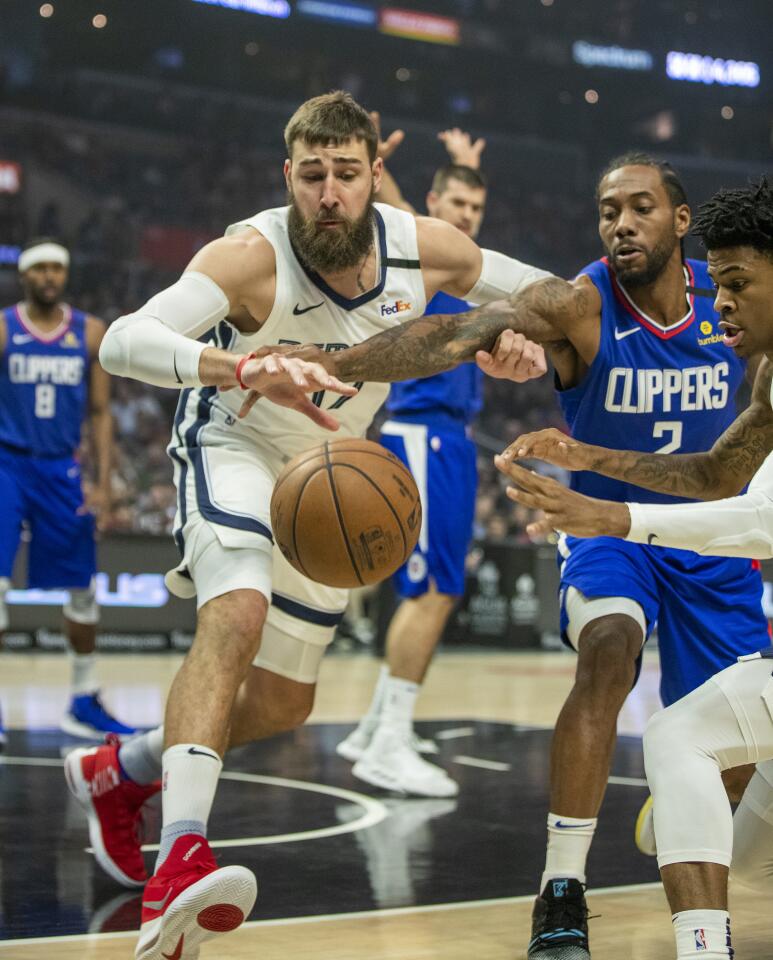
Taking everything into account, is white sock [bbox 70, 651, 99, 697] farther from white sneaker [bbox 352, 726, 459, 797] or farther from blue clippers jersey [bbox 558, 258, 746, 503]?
blue clippers jersey [bbox 558, 258, 746, 503]

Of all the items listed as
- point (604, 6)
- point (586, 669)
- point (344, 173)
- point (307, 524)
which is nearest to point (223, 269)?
point (344, 173)

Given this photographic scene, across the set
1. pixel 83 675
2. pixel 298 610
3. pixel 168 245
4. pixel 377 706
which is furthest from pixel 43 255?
pixel 168 245

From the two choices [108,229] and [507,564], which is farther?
[108,229]

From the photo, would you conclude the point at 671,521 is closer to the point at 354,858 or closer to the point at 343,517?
the point at 343,517

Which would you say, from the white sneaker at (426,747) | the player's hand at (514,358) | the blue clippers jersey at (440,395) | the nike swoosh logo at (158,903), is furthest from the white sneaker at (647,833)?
the blue clippers jersey at (440,395)

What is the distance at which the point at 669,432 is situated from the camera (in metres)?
3.93

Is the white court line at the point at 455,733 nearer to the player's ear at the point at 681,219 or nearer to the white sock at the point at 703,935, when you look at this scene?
the player's ear at the point at 681,219

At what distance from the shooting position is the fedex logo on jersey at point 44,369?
23.2 feet

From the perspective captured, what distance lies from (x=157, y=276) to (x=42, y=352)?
1398cm

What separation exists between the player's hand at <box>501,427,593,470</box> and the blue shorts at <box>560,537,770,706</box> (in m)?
0.66

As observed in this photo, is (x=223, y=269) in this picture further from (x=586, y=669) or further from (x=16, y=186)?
(x=16, y=186)

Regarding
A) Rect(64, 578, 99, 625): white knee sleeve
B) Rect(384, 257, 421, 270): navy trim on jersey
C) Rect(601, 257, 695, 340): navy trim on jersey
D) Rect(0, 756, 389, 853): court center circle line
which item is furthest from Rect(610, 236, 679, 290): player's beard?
Rect(64, 578, 99, 625): white knee sleeve

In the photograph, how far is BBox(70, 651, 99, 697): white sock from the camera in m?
6.75

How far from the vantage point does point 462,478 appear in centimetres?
632
